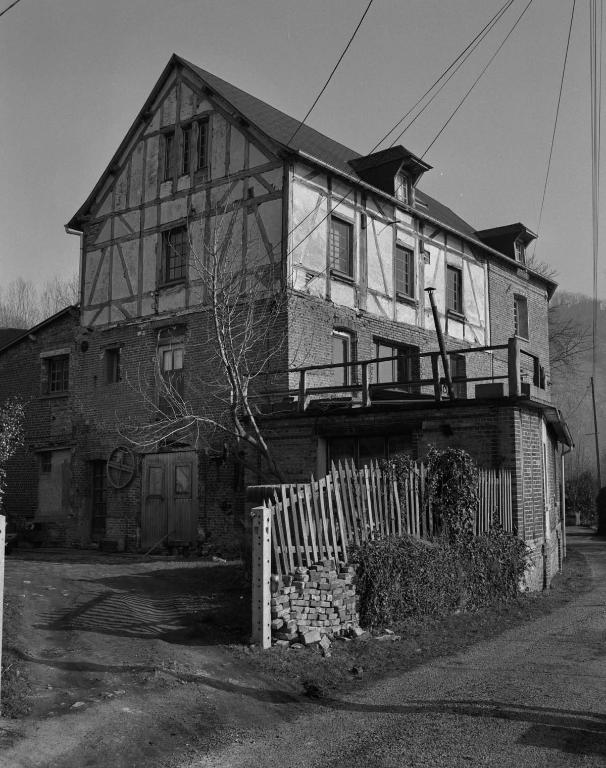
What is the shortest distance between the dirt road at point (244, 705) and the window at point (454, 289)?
14.7 metres

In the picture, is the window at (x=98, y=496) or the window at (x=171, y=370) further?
the window at (x=98, y=496)

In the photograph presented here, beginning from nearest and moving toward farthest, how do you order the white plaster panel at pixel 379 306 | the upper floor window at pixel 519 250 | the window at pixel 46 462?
1. the white plaster panel at pixel 379 306
2. the window at pixel 46 462
3. the upper floor window at pixel 519 250

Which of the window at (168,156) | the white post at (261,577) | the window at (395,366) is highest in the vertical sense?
the window at (168,156)

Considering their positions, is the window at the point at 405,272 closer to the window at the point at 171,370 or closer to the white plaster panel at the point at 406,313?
the white plaster panel at the point at 406,313

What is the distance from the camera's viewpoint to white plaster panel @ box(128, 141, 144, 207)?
2189 cm

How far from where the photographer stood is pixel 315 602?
9031 mm

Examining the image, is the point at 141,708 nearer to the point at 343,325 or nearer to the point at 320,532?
the point at 320,532

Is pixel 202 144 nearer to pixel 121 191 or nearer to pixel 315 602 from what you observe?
pixel 121 191

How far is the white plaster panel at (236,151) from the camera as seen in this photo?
1969 cm

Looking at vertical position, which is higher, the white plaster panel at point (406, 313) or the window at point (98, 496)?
the white plaster panel at point (406, 313)

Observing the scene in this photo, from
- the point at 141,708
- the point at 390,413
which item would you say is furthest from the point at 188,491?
the point at 141,708

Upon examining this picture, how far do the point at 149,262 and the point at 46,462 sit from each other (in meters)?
6.50

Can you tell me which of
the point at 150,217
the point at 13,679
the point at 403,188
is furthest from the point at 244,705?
the point at 403,188

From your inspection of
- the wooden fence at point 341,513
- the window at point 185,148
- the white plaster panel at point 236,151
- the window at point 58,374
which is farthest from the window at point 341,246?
the wooden fence at point 341,513
